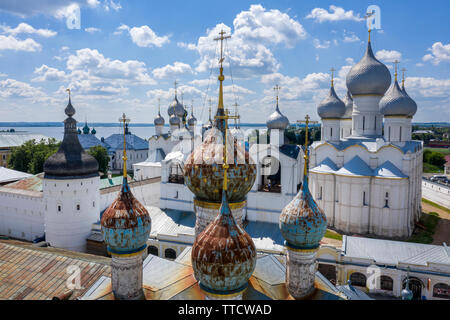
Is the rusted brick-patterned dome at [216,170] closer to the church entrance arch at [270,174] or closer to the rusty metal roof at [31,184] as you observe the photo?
the church entrance arch at [270,174]

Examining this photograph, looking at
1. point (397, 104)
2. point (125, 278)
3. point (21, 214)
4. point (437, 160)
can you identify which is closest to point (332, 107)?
point (397, 104)

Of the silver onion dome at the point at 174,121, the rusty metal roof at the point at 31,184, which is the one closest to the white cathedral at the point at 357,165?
the rusty metal roof at the point at 31,184

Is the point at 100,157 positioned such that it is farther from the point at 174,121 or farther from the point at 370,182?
the point at 370,182

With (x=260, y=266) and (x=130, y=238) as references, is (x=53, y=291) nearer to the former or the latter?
(x=130, y=238)

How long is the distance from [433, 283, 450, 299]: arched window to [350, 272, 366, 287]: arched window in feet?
8.23

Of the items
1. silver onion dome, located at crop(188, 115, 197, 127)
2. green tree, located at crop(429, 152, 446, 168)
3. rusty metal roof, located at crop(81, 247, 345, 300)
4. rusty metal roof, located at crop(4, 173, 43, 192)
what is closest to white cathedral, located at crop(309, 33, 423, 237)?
rusty metal roof, located at crop(81, 247, 345, 300)

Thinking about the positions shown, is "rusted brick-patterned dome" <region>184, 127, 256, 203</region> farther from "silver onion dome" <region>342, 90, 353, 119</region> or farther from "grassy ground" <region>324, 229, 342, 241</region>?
"silver onion dome" <region>342, 90, 353, 119</region>

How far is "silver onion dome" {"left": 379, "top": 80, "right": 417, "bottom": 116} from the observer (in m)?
21.0

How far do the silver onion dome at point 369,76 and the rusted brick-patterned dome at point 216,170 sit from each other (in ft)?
58.4

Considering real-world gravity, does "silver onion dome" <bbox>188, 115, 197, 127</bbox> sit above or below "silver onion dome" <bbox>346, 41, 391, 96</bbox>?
below

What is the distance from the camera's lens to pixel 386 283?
44.1 ft

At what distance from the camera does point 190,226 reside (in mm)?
17109

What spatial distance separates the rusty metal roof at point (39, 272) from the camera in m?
10.1
